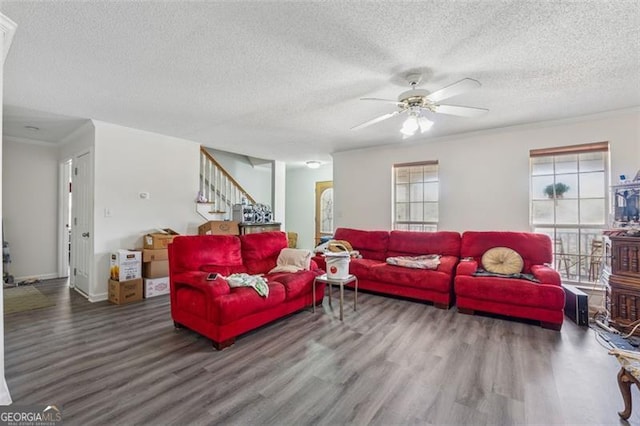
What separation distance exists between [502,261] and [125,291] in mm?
4994

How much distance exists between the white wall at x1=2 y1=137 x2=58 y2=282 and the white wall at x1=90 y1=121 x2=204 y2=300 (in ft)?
7.06

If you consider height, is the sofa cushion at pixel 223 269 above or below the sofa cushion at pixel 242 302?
above

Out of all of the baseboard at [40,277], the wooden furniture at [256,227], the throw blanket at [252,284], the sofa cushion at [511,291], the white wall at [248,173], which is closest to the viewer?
the throw blanket at [252,284]

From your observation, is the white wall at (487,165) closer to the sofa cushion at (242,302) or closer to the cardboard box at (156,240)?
the sofa cushion at (242,302)

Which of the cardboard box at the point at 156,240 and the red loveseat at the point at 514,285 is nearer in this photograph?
the red loveseat at the point at 514,285

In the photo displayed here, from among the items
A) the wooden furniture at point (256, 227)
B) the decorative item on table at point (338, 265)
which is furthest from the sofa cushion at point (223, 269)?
the wooden furniture at point (256, 227)

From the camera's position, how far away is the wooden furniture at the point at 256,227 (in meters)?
5.50

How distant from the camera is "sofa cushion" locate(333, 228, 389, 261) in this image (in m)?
4.75

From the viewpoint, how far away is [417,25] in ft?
6.26

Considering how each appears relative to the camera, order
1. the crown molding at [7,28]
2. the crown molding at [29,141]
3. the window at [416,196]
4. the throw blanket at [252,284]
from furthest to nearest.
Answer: the window at [416,196], the crown molding at [29,141], the throw blanket at [252,284], the crown molding at [7,28]

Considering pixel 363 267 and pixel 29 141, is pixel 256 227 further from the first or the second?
pixel 29 141

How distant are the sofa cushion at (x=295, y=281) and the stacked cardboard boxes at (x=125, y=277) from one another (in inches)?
77.6

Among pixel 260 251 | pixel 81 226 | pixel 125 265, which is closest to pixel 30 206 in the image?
pixel 81 226

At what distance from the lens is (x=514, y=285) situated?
3.22 metres
